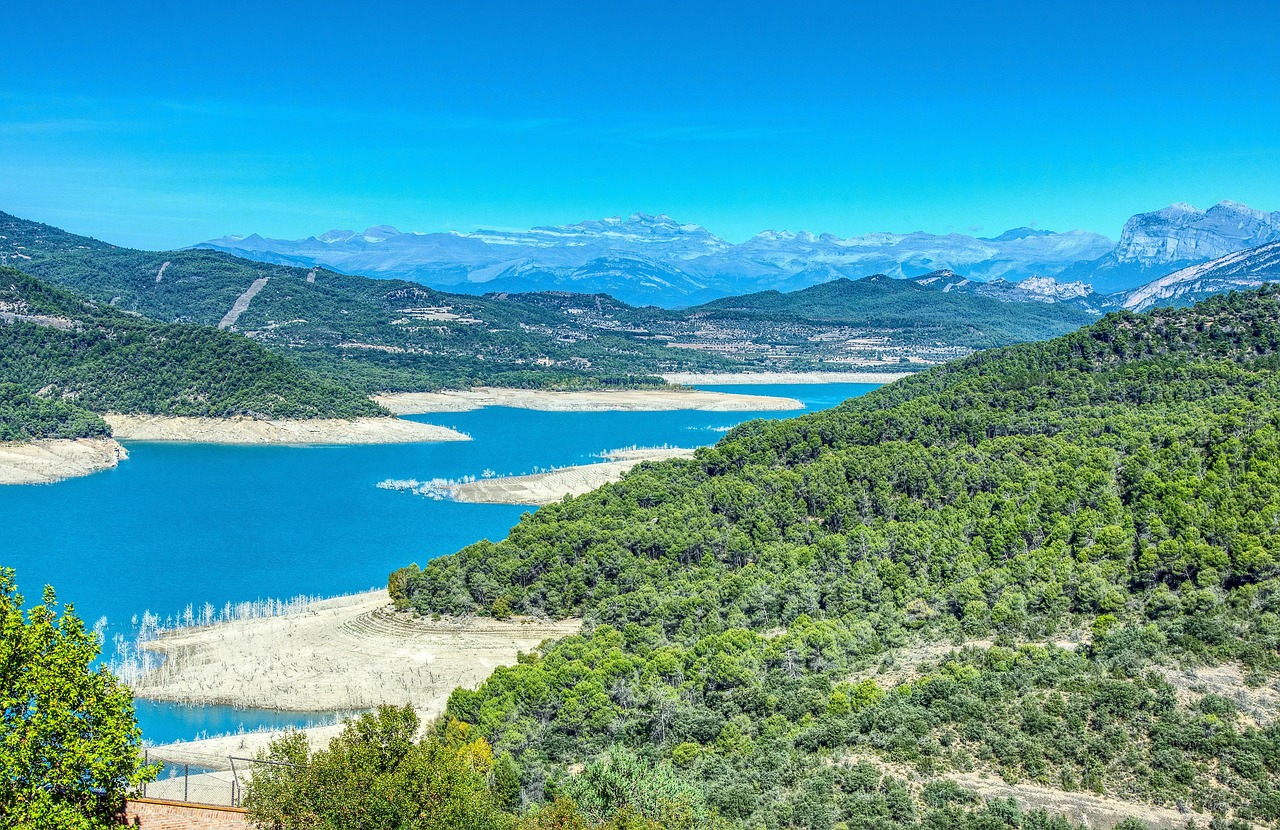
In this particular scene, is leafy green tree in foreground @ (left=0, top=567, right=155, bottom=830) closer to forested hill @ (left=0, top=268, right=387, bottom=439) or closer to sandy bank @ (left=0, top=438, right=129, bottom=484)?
sandy bank @ (left=0, top=438, right=129, bottom=484)

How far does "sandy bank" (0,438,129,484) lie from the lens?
99.5 metres

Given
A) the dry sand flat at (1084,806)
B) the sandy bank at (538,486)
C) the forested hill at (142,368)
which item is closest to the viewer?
the dry sand flat at (1084,806)

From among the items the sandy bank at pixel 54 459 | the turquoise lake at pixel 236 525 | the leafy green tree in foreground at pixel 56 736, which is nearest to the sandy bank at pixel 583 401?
the turquoise lake at pixel 236 525

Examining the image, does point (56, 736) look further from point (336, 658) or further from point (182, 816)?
point (336, 658)

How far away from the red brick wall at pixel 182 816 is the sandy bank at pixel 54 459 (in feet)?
295

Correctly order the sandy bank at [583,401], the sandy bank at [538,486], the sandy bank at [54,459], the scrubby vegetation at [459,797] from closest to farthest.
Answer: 1. the scrubby vegetation at [459,797]
2. the sandy bank at [538,486]
3. the sandy bank at [54,459]
4. the sandy bank at [583,401]

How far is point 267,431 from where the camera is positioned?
128250mm

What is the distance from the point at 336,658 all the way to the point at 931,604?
28958mm

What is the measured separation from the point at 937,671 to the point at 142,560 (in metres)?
58.7

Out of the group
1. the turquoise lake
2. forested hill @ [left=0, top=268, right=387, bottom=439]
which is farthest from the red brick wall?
forested hill @ [left=0, top=268, right=387, bottom=439]

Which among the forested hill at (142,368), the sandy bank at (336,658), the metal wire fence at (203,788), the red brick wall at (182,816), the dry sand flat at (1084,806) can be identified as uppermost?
the forested hill at (142,368)

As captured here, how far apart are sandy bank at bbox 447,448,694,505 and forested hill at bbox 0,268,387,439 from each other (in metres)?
44.8

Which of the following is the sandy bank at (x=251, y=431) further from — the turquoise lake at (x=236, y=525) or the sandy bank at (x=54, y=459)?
the sandy bank at (x=54, y=459)

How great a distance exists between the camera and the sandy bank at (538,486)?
93.6 metres
